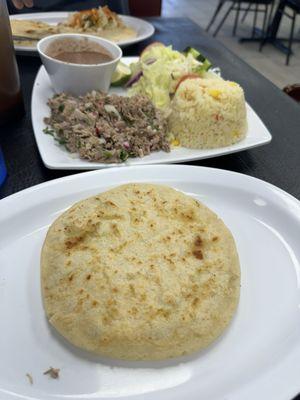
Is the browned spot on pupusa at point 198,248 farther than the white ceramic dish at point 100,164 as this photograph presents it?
No

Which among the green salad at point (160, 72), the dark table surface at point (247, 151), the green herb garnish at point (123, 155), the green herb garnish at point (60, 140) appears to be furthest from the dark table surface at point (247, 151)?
the green salad at point (160, 72)

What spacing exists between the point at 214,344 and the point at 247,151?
100cm

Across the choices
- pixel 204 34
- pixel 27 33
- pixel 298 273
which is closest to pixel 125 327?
pixel 298 273

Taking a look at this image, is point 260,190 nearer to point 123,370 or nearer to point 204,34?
point 123,370

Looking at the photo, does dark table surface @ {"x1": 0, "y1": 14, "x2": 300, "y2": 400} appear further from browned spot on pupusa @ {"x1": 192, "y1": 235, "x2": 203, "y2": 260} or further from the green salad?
browned spot on pupusa @ {"x1": 192, "y1": 235, "x2": 203, "y2": 260}

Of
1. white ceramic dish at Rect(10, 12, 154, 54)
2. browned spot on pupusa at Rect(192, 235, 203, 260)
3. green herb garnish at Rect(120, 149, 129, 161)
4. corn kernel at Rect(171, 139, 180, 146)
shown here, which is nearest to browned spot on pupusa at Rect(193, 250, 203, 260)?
browned spot on pupusa at Rect(192, 235, 203, 260)

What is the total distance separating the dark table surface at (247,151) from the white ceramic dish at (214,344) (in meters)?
0.26

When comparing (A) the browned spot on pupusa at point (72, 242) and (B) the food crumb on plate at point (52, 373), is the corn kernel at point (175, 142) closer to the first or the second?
(A) the browned spot on pupusa at point (72, 242)

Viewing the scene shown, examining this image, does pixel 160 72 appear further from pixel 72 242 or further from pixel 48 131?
pixel 72 242

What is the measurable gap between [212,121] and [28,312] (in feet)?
3.56

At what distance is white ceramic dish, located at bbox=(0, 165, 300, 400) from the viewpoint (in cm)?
79

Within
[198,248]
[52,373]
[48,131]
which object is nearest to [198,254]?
[198,248]

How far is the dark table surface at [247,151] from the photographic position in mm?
1438

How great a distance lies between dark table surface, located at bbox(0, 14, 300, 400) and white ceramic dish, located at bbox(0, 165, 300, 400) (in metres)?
0.26
